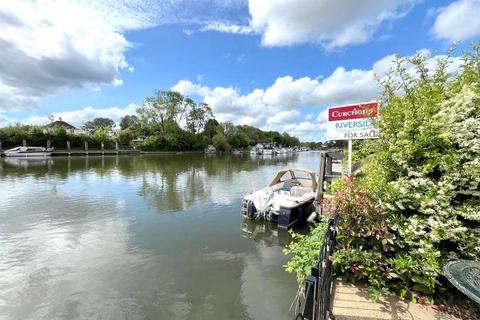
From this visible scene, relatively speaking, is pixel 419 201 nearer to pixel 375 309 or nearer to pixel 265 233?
pixel 375 309

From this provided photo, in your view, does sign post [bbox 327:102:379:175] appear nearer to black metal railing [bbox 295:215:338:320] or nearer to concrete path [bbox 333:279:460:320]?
concrete path [bbox 333:279:460:320]

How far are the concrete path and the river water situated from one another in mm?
2253

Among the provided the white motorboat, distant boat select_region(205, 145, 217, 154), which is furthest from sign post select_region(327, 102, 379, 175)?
distant boat select_region(205, 145, 217, 154)

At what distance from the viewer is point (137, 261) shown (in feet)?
23.1

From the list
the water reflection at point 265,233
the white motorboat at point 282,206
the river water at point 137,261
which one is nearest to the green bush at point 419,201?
the river water at point 137,261

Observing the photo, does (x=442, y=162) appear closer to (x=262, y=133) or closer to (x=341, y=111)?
(x=341, y=111)

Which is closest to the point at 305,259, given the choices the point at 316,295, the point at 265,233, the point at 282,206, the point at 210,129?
the point at 316,295

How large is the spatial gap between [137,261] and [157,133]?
58.9 metres

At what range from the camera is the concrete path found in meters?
2.79

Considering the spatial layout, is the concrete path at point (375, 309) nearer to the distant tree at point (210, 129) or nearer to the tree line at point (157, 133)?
the tree line at point (157, 133)

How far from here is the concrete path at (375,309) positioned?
2787 mm

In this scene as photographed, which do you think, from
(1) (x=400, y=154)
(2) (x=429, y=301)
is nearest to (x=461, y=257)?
(2) (x=429, y=301)

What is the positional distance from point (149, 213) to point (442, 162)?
10.9m

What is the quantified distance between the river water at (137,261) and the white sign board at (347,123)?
3815 millimetres
